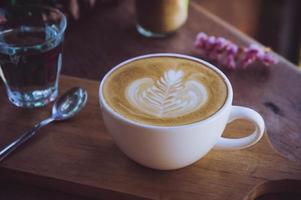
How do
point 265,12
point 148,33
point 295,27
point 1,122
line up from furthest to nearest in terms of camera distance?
point 265,12 < point 295,27 < point 148,33 < point 1,122

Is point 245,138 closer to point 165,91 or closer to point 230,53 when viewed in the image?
point 165,91

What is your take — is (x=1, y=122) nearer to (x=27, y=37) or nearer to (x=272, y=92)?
(x=27, y=37)

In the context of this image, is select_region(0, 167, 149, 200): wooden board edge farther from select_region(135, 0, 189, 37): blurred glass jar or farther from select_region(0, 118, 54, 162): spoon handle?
select_region(135, 0, 189, 37): blurred glass jar

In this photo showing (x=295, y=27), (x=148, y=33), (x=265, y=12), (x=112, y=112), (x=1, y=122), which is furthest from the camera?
(x=265, y=12)

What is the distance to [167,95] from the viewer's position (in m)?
0.62

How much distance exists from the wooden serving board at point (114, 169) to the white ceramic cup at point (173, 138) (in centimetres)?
2

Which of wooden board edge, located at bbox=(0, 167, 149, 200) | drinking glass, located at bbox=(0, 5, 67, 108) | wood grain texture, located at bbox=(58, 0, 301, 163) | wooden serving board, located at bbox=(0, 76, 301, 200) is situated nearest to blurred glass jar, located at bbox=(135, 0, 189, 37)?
wood grain texture, located at bbox=(58, 0, 301, 163)

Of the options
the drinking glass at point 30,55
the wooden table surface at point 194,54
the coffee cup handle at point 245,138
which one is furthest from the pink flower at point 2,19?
the coffee cup handle at point 245,138

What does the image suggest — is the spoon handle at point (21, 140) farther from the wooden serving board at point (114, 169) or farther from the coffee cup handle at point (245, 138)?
the coffee cup handle at point (245, 138)

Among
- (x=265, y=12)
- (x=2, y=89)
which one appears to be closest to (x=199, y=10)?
(x=2, y=89)

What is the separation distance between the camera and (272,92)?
31.1 inches

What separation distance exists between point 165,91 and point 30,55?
0.21 m

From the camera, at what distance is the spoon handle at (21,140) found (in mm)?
640

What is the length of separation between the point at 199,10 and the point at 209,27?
7 cm
